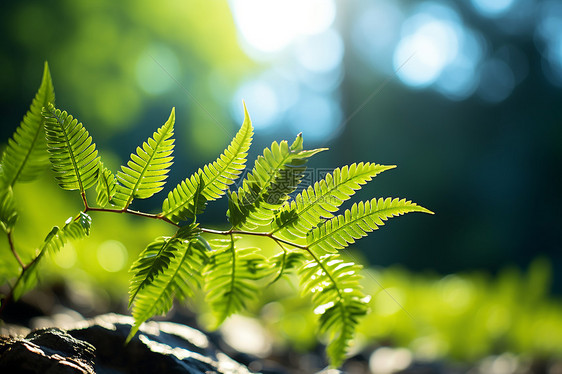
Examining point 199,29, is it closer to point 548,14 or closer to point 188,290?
point 188,290

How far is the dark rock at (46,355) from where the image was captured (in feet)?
1.73

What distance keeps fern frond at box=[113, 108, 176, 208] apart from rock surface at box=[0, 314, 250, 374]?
0.25 m

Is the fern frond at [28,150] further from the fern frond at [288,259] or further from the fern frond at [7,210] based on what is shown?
the fern frond at [288,259]

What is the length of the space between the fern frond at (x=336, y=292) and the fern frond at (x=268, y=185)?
130mm

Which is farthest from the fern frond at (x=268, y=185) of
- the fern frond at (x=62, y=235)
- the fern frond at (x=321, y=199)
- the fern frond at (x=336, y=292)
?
the fern frond at (x=62, y=235)

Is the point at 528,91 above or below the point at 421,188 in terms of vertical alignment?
above

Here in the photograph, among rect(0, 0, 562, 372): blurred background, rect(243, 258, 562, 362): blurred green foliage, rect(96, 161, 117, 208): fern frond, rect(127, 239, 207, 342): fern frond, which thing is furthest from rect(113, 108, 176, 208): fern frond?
rect(0, 0, 562, 372): blurred background

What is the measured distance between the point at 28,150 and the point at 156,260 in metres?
0.37

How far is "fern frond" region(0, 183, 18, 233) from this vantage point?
0.64 meters

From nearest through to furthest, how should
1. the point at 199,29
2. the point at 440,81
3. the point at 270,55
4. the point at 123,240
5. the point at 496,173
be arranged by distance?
the point at 123,240, the point at 199,29, the point at 270,55, the point at 496,173, the point at 440,81

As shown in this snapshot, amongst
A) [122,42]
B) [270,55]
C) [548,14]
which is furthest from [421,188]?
[122,42]

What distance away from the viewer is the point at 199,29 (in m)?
5.36

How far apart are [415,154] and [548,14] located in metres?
5.17

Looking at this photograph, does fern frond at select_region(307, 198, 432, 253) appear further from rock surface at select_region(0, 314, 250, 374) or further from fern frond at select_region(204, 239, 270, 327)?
rock surface at select_region(0, 314, 250, 374)
